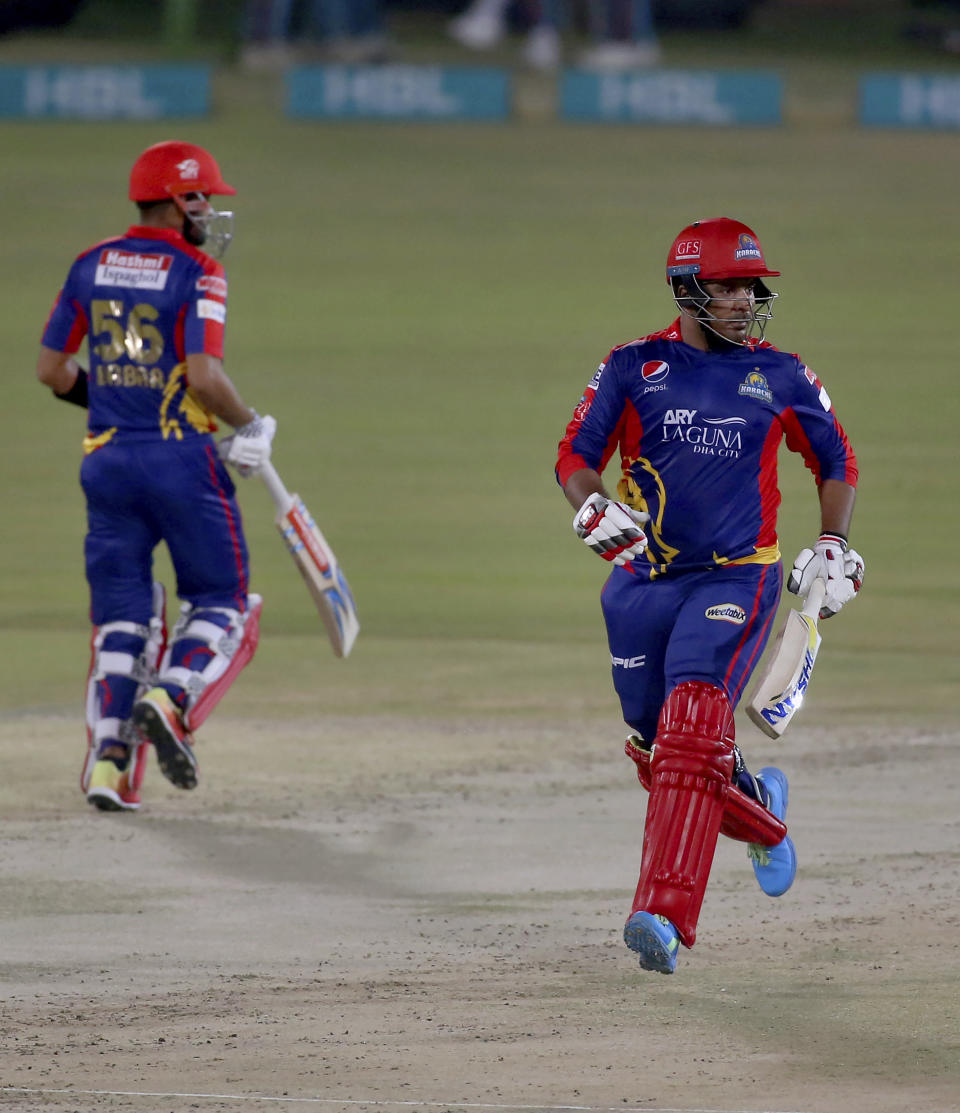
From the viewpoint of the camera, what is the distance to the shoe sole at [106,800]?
7.57m

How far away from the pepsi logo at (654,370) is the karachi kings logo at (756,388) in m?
0.22

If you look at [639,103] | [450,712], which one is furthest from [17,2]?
[450,712]

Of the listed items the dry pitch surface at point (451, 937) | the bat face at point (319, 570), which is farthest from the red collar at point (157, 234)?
the dry pitch surface at point (451, 937)

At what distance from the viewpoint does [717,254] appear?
6.16 m

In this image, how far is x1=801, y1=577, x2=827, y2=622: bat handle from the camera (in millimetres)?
6117

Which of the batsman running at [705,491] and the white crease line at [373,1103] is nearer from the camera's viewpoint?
the white crease line at [373,1103]

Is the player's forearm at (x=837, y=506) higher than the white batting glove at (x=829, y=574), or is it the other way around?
the player's forearm at (x=837, y=506)

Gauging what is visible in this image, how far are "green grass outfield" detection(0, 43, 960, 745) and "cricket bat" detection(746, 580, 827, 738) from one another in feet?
9.44

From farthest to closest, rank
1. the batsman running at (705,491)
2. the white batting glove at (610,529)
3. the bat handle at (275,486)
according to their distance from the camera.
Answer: the bat handle at (275,486) < the batsman running at (705,491) < the white batting glove at (610,529)

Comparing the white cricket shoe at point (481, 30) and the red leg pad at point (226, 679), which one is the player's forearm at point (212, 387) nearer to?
the red leg pad at point (226, 679)

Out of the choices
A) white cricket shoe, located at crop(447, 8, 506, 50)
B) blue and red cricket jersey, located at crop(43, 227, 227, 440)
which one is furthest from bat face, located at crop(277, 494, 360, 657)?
white cricket shoe, located at crop(447, 8, 506, 50)

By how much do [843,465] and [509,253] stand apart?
48.5 feet

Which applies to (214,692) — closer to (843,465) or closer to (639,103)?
(843,465)

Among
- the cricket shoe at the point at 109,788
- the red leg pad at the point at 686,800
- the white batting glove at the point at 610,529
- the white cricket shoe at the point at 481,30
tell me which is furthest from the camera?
the white cricket shoe at the point at 481,30
